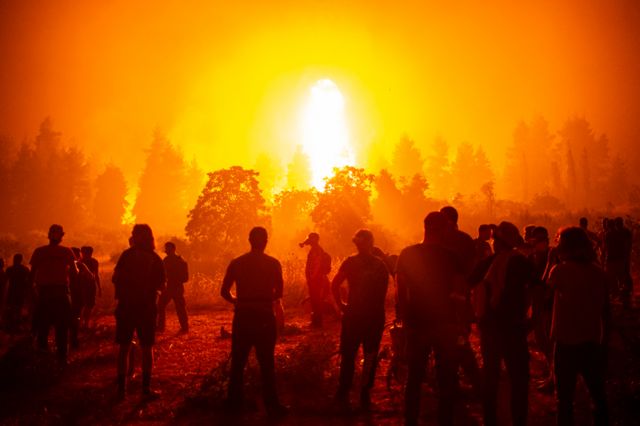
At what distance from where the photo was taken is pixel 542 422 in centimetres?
590

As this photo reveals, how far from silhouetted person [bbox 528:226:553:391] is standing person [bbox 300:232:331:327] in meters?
5.65

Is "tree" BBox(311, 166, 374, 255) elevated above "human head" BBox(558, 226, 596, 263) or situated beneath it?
elevated above

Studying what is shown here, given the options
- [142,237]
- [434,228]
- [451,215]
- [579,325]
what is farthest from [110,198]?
[579,325]

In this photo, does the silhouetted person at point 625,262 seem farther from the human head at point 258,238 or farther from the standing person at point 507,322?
the human head at point 258,238

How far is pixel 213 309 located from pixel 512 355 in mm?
15213

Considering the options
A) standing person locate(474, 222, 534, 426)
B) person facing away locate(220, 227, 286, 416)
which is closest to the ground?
person facing away locate(220, 227, 286, 416)

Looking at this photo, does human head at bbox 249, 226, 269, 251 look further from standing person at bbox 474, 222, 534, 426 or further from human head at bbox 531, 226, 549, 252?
human head at bbox 531, 226, 549, 252

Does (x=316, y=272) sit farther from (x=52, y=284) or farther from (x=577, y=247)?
(x=577, y=247)

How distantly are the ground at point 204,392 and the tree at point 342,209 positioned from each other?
111 feet

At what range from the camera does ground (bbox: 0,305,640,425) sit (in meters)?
6.19

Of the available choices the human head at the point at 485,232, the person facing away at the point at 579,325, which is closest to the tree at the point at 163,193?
the human head at the point at 485,232

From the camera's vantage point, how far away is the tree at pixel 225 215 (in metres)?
45.2

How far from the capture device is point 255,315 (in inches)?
240

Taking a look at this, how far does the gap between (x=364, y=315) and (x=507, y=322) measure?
210 cm
